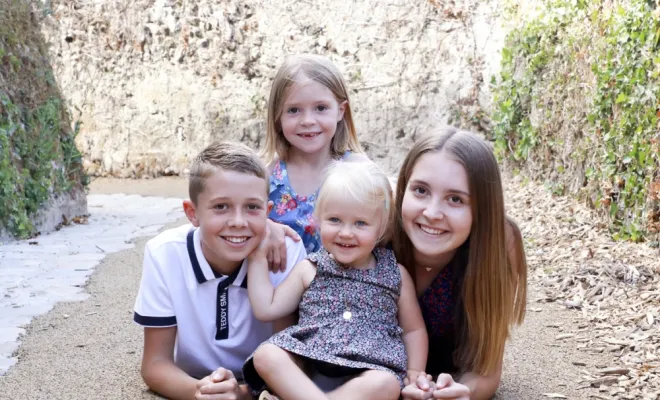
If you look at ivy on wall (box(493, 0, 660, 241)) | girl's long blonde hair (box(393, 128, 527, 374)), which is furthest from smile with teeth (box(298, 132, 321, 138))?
ivy on wall (box(493, 0, 660, 241))

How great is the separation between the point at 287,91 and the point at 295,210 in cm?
52

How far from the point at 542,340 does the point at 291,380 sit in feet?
5.12

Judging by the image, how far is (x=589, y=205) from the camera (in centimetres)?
532

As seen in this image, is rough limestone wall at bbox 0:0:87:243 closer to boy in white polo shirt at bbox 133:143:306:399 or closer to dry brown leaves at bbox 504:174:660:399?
boy in white polo shirt at bbox 133:143:306:399

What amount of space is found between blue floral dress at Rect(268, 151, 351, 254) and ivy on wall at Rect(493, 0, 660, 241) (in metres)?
2.04

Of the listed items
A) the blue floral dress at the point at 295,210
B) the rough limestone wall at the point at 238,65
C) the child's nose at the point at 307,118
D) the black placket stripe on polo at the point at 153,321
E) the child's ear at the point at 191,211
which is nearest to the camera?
the black placket stripe on polo at the point at 153,321

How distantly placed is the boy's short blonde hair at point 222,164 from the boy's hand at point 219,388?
634 mm

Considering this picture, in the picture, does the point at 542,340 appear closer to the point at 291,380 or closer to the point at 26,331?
the point at 291,380

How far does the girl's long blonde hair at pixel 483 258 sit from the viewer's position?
2.54 meters

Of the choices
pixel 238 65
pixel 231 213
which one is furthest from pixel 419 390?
pixel 238 65

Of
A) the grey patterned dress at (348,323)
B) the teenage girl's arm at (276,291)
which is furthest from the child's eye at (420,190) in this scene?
the teenage girl's arm at (276,291)

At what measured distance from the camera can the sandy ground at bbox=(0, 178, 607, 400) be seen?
273 centimetres

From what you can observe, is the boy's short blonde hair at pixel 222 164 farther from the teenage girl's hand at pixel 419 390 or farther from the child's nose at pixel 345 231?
the teenage girl's hand at pixel 419 390

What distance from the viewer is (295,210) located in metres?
3.29
